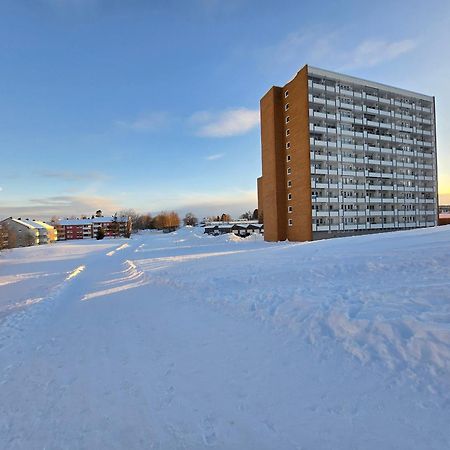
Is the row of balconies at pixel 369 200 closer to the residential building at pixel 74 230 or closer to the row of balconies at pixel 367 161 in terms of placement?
the row of balconies at pixel 367 161

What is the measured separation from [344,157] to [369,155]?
219 inches

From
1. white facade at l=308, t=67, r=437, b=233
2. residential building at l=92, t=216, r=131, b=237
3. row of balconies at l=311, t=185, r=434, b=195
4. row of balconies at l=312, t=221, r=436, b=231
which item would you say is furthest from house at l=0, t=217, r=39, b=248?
white facade at l=308, t=67, r=437, b=233

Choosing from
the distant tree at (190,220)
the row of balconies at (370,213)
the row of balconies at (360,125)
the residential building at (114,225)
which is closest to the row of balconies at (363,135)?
the row of balconies at (360,125)

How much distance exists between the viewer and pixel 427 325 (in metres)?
5.51

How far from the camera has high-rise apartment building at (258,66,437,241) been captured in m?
42.2

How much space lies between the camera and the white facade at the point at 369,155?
42625 millimetres

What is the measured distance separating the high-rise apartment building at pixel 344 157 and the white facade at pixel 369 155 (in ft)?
0.49

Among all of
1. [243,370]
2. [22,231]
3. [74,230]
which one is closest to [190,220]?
[74,230]

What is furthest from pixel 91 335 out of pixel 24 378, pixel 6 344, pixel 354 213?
pixel 354 213

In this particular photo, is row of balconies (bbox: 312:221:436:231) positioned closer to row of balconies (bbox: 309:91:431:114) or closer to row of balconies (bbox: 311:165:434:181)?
row of balconies (bbox: 311:165:434:181)

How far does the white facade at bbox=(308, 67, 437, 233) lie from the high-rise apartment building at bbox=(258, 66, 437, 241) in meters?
0.15

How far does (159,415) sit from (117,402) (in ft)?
2.50

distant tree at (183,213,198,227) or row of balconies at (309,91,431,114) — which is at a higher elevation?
row of balconies at (309,91,431,114)

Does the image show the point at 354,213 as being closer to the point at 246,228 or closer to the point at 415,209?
the point at 415,209
